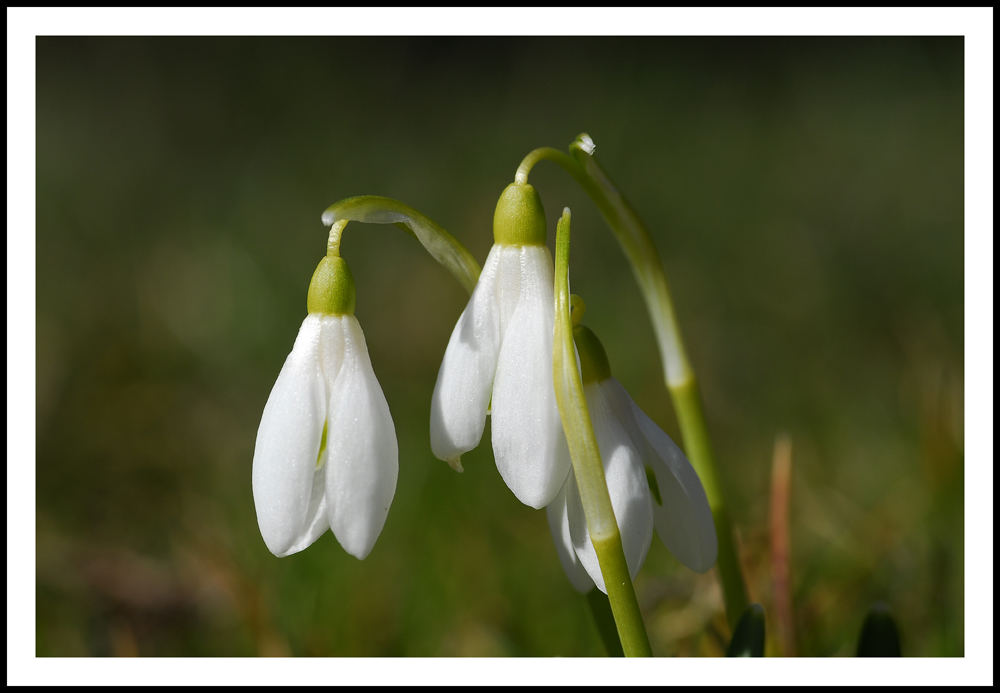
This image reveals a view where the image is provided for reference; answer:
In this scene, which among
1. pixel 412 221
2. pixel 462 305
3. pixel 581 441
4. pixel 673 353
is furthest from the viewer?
pixel 462 305

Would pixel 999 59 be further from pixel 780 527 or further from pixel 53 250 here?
pixel 53 250

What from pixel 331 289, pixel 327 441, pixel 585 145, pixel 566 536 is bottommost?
pixel 566 536

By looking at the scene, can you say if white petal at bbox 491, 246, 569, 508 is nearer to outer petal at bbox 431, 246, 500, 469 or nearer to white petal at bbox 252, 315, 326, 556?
outer petal at bbox 431, 246, 500, 469

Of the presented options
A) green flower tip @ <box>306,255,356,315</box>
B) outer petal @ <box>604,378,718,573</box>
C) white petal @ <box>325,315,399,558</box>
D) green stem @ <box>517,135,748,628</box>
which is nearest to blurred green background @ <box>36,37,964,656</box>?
green stem @ <box>517,135,748,628</box>

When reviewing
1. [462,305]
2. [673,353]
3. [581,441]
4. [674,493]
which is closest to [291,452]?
[581,441]

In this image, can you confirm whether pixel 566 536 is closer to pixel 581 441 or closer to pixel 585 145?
pixel 581 441

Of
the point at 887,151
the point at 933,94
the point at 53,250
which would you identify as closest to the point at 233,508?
the point at 53,250
